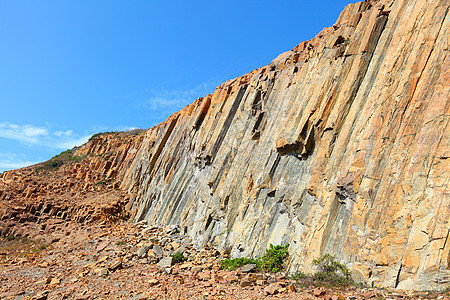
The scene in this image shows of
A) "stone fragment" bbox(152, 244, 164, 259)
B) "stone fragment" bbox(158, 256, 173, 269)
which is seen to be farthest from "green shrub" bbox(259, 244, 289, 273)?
"stone fragment" bbox(152, 244, 164, 259)

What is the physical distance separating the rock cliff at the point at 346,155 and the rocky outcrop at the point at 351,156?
4cm

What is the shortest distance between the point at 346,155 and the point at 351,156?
1.24 ft

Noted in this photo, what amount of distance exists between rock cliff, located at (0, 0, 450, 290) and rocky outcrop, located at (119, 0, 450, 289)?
0.14 ft

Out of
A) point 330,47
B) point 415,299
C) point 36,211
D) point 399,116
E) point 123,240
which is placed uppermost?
point 330,47

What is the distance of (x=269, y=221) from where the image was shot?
15.0m

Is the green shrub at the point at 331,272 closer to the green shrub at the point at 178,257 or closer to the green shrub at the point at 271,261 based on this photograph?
the green shrub at the point at 271,261

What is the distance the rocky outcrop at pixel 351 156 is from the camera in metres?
8.70

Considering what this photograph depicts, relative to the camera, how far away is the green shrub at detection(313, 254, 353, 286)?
9594mm

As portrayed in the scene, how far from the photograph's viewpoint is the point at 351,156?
36.9ft

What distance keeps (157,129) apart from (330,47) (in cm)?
2600

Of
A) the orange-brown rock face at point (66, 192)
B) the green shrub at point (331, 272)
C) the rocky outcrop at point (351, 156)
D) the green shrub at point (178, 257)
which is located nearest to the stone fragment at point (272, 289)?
the green shrub at point (331, 272)

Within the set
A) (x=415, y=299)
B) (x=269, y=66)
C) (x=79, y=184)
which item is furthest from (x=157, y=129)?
(x=415, y=299)

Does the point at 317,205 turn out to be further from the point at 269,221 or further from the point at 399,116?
the point at 399,116

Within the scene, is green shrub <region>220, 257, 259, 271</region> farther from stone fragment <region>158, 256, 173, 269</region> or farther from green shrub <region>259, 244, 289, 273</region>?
stone fragment <region>158, 256, 173, 269</region>
